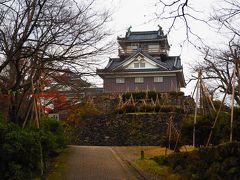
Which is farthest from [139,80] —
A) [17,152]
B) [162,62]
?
[17,152]

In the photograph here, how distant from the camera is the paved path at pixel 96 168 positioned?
48.4 feet

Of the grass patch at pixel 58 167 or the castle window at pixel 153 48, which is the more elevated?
the castle window at pixel 153 48

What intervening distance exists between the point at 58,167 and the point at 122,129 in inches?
614

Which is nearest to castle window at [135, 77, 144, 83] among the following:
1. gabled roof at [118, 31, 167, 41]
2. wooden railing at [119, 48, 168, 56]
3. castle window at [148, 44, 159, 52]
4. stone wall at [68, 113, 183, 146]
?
wooden railing at [119, 48, 168, 56]

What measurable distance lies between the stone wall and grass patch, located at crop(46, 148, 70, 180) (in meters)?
10.6

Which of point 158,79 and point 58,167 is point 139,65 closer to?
point 158,79

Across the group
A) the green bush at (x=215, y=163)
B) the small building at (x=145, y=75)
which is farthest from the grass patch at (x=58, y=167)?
the small building at (x=145, y=75)

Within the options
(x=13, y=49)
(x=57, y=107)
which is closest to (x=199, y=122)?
(x=13, y=49)

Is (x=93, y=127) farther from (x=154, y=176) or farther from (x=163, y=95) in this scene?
(x=154, y=176)

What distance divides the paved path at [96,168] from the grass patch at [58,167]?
0.60 ft

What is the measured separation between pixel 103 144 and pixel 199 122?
18.6 m

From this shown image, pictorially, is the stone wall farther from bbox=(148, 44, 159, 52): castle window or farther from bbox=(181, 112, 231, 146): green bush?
bbox=(148, 44, 159, 52): castle window

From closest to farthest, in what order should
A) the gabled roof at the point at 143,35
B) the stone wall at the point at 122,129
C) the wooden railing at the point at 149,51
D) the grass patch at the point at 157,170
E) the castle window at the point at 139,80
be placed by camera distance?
the grass patch at the point at 157,170 < the stone wall at the point at 122,129 < the castle window at the point at 139,80 < the wooden railing at the point at 149,51 < the gabled roof at the point at 143,35

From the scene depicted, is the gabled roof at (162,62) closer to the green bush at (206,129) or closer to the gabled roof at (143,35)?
the gabled roof at (143,35)
